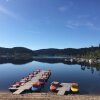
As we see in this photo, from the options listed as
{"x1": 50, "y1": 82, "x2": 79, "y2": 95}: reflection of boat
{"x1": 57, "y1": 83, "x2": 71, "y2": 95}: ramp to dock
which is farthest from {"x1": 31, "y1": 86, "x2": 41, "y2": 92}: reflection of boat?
{"x1": 57, "y1": 83, "x2": 71, "y2": 95}: ramp to dock

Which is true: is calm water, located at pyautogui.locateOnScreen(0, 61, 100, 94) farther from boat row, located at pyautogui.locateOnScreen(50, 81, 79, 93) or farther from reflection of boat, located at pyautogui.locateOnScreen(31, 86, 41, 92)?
reflection of boat, located at pyautogui.locateOnScreen(31, 86, 41, 92)

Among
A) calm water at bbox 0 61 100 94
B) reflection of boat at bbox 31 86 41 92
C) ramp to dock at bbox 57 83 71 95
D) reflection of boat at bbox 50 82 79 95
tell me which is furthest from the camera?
calm water at bbox 0 61 100 94

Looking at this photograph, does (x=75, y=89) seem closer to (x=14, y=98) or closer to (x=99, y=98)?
(x=99, y=98)

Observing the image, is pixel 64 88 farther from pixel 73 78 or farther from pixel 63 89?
pixel 73 78

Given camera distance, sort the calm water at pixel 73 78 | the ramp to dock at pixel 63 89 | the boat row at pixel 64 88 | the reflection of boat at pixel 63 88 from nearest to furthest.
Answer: the ramp to dock at pixel 63 89 → the reflection of boat at pixel 63 88 → the boat row at pixel 64 88 → the calm water at pixel 73 78

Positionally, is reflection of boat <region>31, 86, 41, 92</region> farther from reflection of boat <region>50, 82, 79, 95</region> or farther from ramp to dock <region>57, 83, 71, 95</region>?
ramp to dock <region>57, 83, 71, 95</region>

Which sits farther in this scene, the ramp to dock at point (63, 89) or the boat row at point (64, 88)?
the boat row at point (64, 88)

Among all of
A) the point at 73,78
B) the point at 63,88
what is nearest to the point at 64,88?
the point at 63,88

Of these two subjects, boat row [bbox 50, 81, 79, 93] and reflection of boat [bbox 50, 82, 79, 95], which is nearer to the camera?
reflection of boat [bbox 50, 82, 79, 95]

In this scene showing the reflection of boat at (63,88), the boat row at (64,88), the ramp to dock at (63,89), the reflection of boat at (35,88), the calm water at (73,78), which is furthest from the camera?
the calm water at (73,78)

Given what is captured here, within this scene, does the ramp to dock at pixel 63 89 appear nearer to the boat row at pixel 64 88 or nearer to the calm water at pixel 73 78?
the boat row at pixel 64 88

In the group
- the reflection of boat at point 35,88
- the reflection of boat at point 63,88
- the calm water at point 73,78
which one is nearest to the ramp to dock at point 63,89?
the reflection of boat at point 63,88

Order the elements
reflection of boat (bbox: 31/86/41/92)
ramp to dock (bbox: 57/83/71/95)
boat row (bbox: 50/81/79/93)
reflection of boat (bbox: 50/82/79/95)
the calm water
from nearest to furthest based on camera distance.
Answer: ramp to dock (bbox: 57/83/71/95)
reflection of boat (bbox: 50/82/79/95)
boat row (bbox: 50/81/79/93)
reflection of boat (bbox: 31/86/41/92)
the calm water

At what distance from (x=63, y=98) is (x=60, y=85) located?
16300mm
